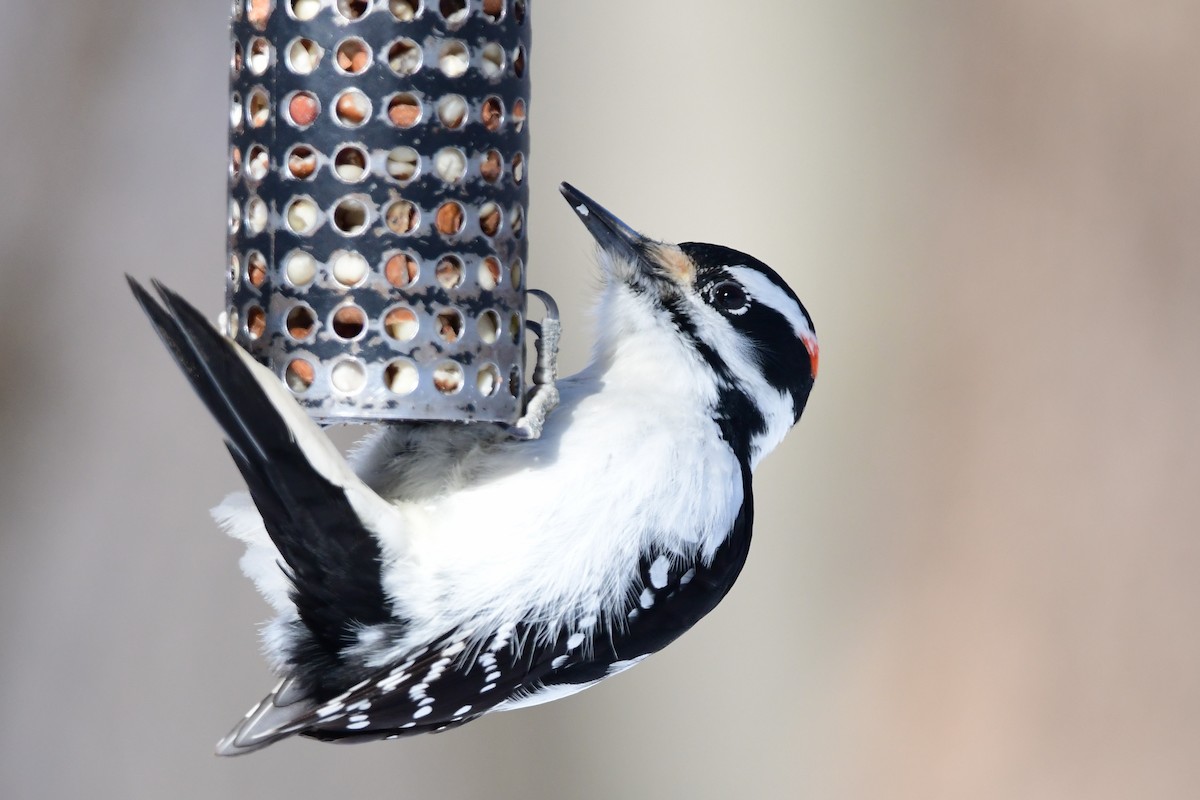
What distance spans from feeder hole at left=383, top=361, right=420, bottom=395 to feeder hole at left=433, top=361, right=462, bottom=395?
3 cm

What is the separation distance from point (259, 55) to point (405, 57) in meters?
0.23

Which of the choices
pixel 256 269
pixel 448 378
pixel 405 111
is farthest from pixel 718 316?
pixel 256 269

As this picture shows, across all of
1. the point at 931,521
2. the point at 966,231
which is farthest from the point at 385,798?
the point at 966,231

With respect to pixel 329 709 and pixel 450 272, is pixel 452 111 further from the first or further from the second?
pixel 329 709

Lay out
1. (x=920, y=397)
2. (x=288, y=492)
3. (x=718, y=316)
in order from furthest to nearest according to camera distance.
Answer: (x=920, y=397), (x=718, y=316), (x=288, y=492)

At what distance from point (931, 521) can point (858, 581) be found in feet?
1.01

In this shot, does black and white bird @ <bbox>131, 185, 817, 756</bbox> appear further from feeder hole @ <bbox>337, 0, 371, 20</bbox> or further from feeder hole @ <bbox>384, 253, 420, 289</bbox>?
feeder hole @ <bbox>337, 0, 371, 20</bbox>

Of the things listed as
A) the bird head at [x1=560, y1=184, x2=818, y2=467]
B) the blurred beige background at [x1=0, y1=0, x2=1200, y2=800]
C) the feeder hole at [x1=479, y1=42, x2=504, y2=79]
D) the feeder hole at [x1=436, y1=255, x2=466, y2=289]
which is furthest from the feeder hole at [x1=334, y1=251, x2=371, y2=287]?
the blurred beige background at [x1=0, y1=0, x2=1200, y2=800]

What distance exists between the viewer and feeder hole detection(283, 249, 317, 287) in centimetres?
207

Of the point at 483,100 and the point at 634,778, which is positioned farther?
the point at 634,778

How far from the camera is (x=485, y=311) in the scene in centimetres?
214

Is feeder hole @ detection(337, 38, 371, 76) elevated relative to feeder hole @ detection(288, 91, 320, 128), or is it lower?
elevated

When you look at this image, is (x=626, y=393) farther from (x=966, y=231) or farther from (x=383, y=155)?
(x=966, y=231)

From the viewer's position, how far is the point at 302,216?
2078mm
